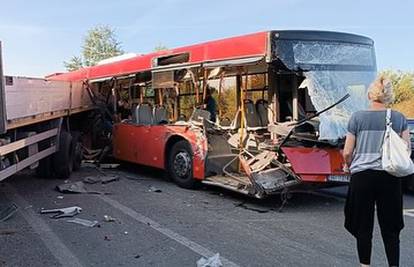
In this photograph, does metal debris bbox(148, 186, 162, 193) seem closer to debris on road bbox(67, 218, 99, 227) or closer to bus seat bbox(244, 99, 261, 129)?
bus seat bbox(244, 99, 261, 129)

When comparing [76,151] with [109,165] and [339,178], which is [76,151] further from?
[339,178]

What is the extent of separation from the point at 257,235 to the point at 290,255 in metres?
0.92

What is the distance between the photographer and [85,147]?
14.1 meters

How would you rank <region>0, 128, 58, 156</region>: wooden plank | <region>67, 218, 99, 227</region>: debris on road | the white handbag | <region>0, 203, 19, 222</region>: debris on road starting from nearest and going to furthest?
1. the white handbag
2. <region>67, 218, 99, 227</region>: debris on road
3. <region>0, 203, 19, 222</region>: debris on road
4. <region>0, 128, 58, 156</region>: wooden plank

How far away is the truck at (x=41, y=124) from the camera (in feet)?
24.9

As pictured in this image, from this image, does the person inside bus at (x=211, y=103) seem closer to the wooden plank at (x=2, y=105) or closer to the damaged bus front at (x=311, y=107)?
the damaged bus front at (x=311, y=107)

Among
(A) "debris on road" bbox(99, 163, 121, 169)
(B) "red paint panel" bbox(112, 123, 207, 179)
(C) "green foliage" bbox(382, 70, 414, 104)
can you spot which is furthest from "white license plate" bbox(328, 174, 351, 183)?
(C) "green foliage" bbox(382, 70, 414, 104)

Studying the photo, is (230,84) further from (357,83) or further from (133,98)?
(133,98)

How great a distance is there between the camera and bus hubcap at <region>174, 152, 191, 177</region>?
978 cm

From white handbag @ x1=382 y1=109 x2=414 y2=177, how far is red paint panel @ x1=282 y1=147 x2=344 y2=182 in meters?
3.13

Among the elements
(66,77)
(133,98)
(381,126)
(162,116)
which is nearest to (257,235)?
(381,126)

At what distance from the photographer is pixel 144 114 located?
11617 millimetres

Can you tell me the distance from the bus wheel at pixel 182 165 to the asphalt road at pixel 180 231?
24 cm

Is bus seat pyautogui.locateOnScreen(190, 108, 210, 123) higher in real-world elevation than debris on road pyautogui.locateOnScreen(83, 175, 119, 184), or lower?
higher
